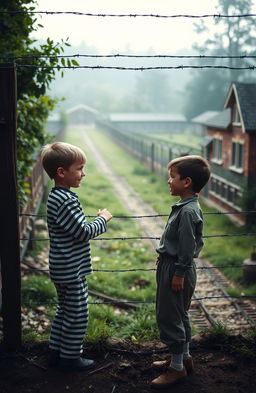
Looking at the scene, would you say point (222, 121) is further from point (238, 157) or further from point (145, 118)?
point (145, 118)

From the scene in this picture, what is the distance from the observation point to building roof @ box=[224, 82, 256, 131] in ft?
47.7

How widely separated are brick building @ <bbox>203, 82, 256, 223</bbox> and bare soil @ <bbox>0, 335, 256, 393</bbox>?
36.9 feet

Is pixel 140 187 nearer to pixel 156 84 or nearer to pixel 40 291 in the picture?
pixel 40 291

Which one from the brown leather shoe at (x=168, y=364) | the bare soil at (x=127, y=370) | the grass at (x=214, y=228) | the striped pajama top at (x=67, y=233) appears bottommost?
the grass at (x=214, y=228)

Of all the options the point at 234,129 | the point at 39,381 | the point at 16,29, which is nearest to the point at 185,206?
the point at 39,381

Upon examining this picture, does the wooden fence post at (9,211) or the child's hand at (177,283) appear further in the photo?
the wooden fence post at (9,211)

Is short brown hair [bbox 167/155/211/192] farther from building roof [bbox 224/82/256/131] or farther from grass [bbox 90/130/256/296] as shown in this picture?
building roof [bbox 224/82/256/131]

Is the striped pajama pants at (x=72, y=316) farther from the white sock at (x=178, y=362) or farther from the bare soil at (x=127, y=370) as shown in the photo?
the white sock at (x=178, y=362)

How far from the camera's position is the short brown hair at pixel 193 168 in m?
3.01


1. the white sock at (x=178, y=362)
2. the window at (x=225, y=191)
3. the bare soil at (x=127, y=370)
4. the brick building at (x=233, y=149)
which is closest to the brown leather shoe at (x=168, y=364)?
the bare soil at (x=127, y=370)

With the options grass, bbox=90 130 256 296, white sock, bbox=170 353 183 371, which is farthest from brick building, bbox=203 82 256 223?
white sock, bbox=170 353 183 371

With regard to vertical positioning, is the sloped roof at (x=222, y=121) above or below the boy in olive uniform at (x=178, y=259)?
above

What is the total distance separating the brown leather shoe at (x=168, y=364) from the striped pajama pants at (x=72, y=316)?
670mm

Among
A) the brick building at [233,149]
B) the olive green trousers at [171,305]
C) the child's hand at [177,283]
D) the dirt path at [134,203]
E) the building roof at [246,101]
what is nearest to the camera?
the child's hand at [177,283]
